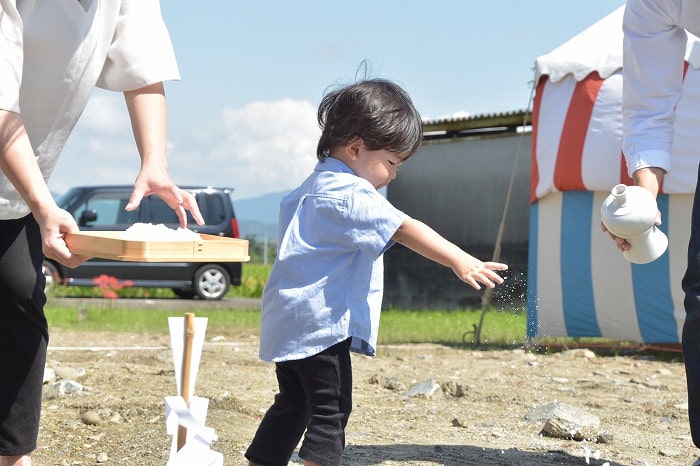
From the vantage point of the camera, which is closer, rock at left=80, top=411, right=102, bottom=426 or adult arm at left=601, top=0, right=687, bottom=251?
adult arm at left=601, top=0, right=687, bottom=251

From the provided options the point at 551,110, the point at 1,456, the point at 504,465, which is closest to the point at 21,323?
the point at 1,456

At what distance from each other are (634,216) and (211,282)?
1111cm

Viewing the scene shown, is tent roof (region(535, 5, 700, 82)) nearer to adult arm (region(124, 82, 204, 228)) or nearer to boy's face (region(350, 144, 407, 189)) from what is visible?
boy's face (region(350, 144, 407, 189))

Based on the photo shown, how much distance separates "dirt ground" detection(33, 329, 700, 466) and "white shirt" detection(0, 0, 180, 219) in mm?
1316

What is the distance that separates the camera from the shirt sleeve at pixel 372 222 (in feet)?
7.57

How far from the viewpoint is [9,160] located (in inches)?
71.9

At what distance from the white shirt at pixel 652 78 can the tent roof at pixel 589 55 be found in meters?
4.18

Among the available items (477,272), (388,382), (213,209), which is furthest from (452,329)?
(477,272)

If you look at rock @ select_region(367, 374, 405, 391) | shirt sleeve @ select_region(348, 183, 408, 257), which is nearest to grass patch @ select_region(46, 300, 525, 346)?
rock @ select_region(367, 374, 405, 391)

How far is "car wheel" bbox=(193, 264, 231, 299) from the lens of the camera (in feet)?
42.9

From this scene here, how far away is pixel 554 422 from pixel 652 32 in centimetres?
166

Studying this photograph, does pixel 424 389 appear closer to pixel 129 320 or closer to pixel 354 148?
pixel 354 148

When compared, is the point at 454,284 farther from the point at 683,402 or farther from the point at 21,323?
the point at 21,323

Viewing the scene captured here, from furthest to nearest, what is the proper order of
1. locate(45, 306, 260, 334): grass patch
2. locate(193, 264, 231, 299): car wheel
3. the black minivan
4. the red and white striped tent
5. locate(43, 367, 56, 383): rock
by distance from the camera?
locate(193, 264, 231, 299): car wheel
the black minivan
locate(45, 306, 260, 334): grass patch
the red and white striped tent
locate(43, 367, 56, 383): rock
